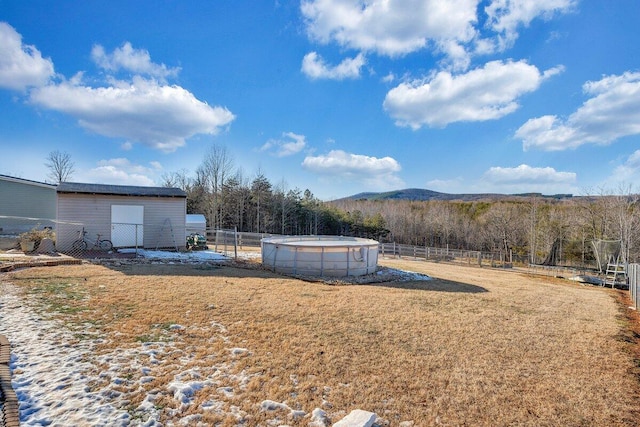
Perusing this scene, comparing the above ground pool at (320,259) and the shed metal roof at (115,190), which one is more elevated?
the shed metal roof at (115,190)

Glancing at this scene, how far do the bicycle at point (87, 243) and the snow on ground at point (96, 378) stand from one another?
9831 mm

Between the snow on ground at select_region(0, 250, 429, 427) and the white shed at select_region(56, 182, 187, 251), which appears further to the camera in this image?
the white shed at select_region(56, 182, 187, 251)

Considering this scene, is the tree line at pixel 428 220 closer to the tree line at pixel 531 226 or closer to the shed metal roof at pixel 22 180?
the tree line at pixel 531 226

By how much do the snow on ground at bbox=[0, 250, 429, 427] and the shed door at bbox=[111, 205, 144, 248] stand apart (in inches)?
404

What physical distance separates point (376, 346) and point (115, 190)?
14054mm

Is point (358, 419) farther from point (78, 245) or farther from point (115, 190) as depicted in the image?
point (115, 190)

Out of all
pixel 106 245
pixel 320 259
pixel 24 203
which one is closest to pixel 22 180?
pixel 24 203

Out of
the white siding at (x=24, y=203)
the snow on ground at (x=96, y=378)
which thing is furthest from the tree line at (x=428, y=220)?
the snow on ground at (x=96, y=378)

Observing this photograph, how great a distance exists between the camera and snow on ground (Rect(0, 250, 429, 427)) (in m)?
2.96

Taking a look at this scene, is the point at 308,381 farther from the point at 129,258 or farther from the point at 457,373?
the point at 129,258

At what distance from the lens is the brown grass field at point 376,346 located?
3.41 metres

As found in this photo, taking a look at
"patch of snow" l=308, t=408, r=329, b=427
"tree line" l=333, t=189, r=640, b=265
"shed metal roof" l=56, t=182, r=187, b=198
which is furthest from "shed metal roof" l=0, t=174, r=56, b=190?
"tree line" l=333, t=189, r=640, b=265

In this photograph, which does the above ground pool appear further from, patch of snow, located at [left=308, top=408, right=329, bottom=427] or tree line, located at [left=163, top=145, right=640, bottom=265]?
tree line, located at [left=163, top=145, right=640, bottom=265]

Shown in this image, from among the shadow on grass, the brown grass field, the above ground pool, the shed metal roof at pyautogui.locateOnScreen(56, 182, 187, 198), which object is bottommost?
the shadow on grass
